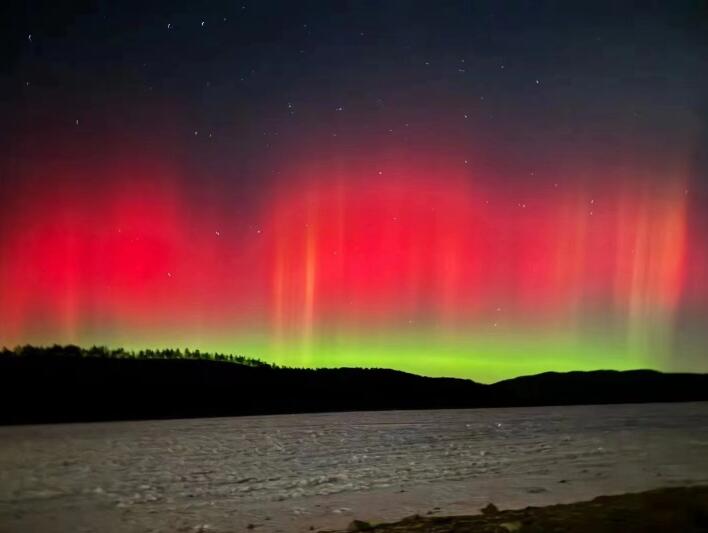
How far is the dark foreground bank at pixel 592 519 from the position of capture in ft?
43.4

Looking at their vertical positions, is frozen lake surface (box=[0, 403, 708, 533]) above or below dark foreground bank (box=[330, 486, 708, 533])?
below

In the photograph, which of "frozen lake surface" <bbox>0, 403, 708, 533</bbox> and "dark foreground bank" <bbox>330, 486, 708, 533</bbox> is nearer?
"dark foreground bank" <bbox>330, 486, 708, 533</bbox>

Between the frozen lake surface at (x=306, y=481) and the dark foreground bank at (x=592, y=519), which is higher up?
the dark foreground bank at (x=592, y=519)

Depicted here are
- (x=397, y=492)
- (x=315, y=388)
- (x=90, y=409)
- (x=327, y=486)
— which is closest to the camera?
(x=397, y=492)

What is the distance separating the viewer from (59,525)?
19297 mm

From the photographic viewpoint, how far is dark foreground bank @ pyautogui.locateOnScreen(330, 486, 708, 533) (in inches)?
521

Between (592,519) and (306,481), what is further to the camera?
(306,481)

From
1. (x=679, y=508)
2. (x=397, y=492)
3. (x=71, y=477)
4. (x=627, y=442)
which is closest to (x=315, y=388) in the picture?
(x=627, y=442)

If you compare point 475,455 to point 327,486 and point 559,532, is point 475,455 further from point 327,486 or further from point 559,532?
point 559,532

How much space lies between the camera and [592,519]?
47.3 feet

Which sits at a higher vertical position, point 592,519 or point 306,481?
point 592,519

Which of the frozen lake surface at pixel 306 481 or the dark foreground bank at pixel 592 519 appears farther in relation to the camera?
the frozen lake surface at pixel 306 481

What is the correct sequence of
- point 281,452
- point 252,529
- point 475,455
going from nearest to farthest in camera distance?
point 252,529, point 475,455, point 281,452

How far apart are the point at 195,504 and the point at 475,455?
20361mm
